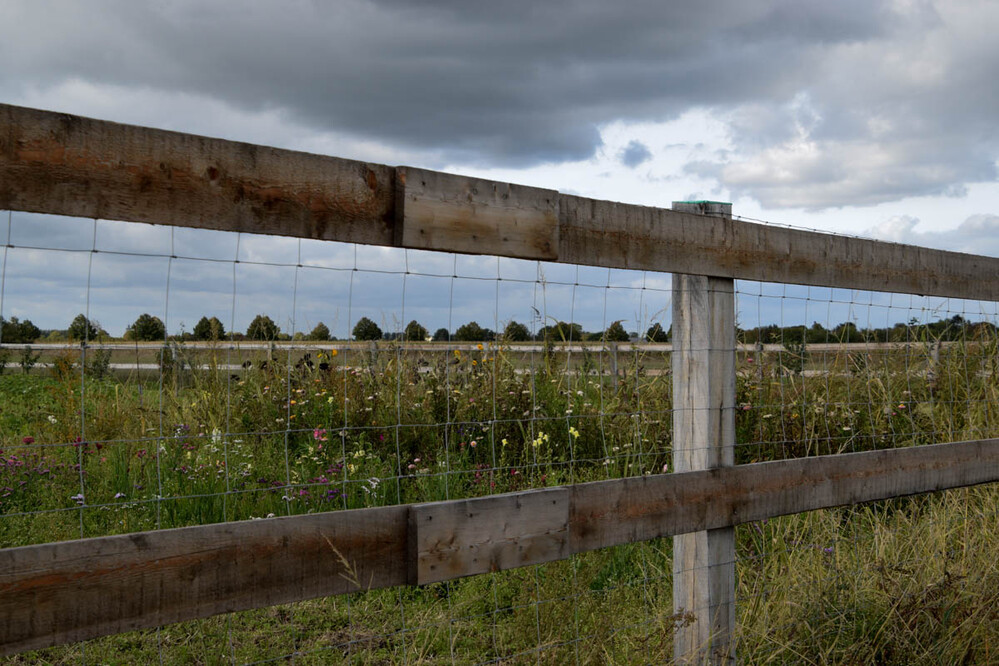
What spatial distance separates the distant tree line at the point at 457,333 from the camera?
2.93 m

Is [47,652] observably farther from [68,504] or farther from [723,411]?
[723,411]

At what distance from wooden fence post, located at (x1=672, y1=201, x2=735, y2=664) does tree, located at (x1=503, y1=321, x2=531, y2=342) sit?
311 centimetres

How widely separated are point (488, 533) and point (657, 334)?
3.90 meters

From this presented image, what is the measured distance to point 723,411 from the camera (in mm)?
3199

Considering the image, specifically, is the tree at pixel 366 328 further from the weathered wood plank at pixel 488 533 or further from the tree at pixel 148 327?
the weathered wood plank at pixel 488 533

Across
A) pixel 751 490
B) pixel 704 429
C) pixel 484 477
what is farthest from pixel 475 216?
pixel 484 477

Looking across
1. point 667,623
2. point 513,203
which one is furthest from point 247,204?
point 667,623

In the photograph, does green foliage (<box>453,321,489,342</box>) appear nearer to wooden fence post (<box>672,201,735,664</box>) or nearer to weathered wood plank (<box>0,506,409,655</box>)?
wooden fence post (<box>672,201,735,664</box>)

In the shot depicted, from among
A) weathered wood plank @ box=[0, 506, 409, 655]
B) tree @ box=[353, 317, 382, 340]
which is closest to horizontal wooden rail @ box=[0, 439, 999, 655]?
weathered wood plank @ box=[0, 506, 409, 655]

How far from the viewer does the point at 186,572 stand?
2115mm

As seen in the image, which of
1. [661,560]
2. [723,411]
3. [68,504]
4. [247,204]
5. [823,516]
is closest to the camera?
[247,204]

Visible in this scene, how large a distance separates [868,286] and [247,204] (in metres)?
2.95

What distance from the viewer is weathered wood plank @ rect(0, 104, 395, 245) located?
1.98 metres

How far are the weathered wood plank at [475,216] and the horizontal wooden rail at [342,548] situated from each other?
0.79 metres
